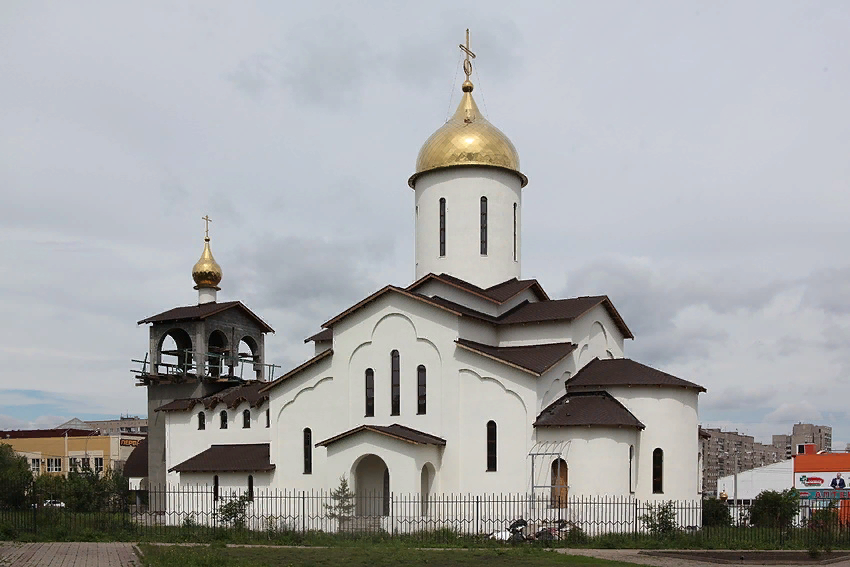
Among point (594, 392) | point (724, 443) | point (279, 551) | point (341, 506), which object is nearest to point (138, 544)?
point (279, 551)

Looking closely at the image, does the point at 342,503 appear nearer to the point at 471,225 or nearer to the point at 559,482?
the point at 559,482

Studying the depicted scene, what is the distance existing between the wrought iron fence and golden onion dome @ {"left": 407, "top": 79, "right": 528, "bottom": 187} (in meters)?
12.2

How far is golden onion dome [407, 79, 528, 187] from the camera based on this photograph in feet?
116

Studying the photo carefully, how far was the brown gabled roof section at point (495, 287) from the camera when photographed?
1303 inches

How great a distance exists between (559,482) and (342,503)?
258 inches

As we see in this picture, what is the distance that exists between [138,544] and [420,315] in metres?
11.5

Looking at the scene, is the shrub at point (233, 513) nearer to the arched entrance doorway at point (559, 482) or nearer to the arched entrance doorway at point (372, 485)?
the arched entrance doorway at point (372, 485)

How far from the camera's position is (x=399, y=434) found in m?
29.6

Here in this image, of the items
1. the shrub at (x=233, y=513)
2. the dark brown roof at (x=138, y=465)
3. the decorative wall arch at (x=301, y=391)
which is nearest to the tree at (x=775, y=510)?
the decorative wall arch at (x=301, y=391)

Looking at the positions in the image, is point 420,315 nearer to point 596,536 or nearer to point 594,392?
point 594,392

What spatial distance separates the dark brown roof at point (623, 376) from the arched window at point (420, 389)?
4611 mm

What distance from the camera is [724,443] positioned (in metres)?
124

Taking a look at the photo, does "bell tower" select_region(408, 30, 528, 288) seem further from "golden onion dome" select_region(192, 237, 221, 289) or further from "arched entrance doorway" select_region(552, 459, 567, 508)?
"golden onion dome" select_region(192, 237, 221, 289)

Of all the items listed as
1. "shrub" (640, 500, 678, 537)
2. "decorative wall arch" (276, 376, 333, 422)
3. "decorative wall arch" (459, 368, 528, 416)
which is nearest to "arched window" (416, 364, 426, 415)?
"decorative wall arch" (459, 368, 528, 416)
